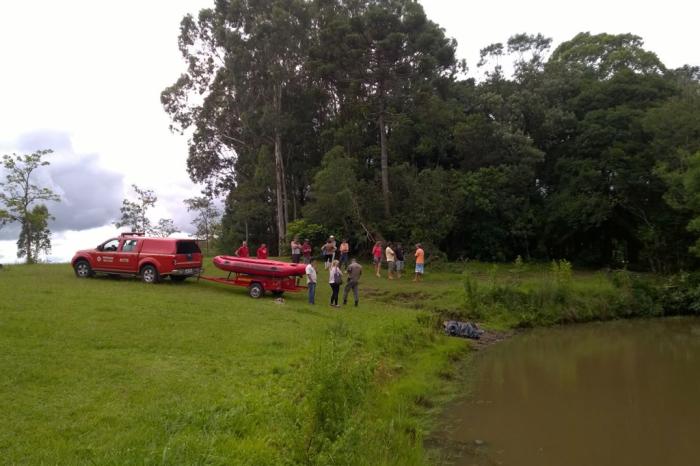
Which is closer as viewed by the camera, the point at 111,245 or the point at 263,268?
the point at 263,268

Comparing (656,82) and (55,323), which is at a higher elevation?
(656,82)

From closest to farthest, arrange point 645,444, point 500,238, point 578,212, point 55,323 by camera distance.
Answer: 1. point 645,444
2. point 55,323
3. point 578,212
4. point 500,238

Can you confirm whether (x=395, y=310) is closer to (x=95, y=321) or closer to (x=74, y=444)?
(x=95, y=321)

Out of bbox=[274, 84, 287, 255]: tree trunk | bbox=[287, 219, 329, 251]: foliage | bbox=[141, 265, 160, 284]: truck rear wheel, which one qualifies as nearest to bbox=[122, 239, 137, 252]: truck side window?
bbox=[141, 265, 160, 284]: truck rear wheel

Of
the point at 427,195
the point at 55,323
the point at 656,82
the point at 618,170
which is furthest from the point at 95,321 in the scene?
the point at 656,82

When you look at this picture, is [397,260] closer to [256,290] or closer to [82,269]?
[256,290]

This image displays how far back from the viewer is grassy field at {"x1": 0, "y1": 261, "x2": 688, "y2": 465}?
6.21 metres

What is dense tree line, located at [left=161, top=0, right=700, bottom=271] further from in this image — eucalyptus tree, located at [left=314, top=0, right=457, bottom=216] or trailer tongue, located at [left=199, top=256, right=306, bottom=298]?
trailer tongue, located at [left=199, top=256, right=306, bottom=298]

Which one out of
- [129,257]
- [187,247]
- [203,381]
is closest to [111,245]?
[129,257]

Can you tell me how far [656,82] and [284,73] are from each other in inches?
1016

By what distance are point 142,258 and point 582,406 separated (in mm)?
14762

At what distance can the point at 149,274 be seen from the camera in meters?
18.4

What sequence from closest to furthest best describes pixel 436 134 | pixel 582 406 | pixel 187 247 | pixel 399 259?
pixel 582 406 < pixel 187 247 < pixel 399 259 < pixel 436 134

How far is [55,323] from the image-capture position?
36.6 feet
